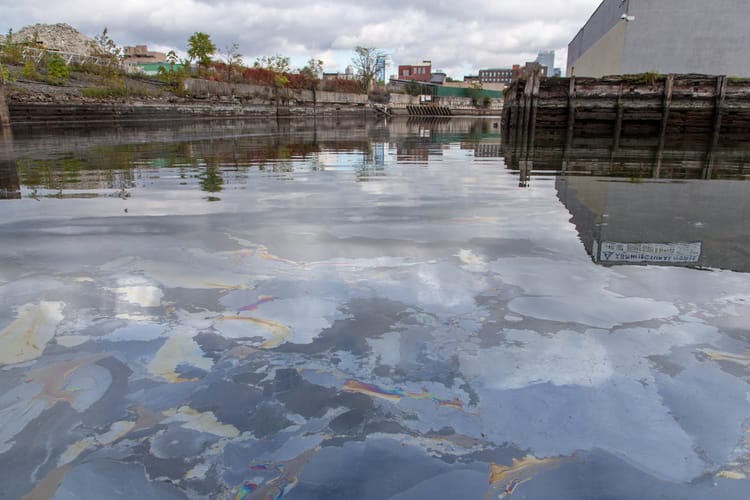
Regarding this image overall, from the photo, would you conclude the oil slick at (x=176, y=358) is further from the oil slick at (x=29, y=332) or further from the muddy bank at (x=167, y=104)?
the muddy bank at (x=167, y=104)

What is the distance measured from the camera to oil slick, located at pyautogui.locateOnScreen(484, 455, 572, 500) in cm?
131

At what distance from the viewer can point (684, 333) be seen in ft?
7.27

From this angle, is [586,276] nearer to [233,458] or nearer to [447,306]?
[447,306]

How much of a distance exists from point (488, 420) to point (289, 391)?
0.71 m

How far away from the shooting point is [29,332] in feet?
7.23

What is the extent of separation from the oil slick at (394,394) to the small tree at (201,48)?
37.6m

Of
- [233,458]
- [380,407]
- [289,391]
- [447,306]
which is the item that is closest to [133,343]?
[289,391]

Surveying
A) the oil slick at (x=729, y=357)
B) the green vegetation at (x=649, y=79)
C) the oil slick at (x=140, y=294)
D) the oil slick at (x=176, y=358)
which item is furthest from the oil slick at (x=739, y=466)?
the green vegetation at (x=649, y=79)

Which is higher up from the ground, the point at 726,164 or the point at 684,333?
the point at 726,164

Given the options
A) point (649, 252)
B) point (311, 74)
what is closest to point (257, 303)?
point (649, 252)

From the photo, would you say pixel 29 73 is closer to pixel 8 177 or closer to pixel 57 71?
pixel 57 71

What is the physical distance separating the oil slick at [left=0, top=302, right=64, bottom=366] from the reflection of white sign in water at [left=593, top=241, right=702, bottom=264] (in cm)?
315

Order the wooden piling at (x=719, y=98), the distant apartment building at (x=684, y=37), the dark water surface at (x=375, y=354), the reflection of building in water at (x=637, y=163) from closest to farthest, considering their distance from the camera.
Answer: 1. the dark water surface at (x=375, y=354)
2. the reflection of building in water at (x=637, y=163)
3. the wooden piling at (x=719, y=98)
4. the distant apartment building at (x=684, y=37)

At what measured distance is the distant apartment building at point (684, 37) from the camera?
22.2 m
